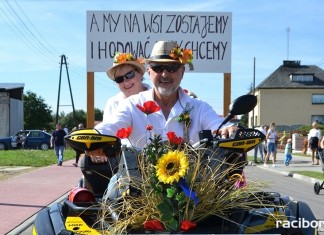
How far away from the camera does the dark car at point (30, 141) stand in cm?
3628

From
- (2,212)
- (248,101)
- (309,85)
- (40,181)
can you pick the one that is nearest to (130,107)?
(248,101)

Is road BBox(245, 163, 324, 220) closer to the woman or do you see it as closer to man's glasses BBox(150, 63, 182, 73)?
the woman

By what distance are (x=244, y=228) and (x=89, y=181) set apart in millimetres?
1815

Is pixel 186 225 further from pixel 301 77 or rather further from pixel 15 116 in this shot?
pixel 301 77

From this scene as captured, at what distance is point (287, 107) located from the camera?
6506cm

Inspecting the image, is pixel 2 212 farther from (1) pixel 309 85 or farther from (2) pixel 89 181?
(1) pixel 309 85

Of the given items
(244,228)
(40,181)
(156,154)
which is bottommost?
(40,181)

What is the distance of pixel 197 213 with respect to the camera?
2740 mm

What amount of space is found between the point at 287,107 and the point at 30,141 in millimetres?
39293

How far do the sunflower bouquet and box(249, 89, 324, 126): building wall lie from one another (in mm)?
63260

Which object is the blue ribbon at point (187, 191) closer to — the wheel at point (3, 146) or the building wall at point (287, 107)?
the wheel at point (3, 146)

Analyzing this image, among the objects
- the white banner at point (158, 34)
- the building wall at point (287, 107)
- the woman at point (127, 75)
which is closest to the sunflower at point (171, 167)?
the woman at point (127, 75)

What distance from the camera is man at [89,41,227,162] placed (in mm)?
3910

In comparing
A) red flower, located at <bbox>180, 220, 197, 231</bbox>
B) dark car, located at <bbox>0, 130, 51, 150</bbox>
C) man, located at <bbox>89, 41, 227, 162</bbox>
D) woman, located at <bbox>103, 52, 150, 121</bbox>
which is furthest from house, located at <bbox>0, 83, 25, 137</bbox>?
red flower, located at <bbox>180, 220, 197, 231</bbox>
